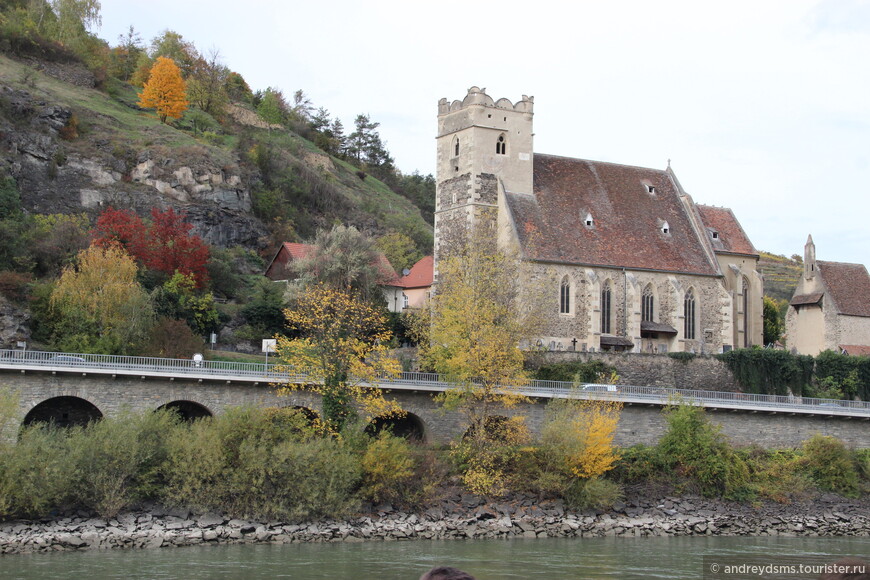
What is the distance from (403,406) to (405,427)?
179 cm

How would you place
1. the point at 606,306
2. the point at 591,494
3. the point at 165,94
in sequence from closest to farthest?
the point at 591,494 < the point at 606,306 < the point at 165,94

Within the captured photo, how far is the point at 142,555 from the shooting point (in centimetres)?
2881

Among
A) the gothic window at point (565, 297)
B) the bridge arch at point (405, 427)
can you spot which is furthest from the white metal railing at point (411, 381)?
the gothic window at point (565, 297)

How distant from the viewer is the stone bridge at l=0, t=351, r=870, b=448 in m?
35.7

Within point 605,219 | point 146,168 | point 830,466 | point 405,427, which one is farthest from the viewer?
point 146,168

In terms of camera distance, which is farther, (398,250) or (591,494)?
(398,250)

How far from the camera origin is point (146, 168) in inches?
2645

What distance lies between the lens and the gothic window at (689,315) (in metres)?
54.1

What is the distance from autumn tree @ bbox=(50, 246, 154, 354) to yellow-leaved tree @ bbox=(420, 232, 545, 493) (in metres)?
11.8

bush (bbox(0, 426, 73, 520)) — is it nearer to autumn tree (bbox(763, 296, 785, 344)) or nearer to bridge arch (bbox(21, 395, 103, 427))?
bridge arch (bbox(21, 395, 103, 427))

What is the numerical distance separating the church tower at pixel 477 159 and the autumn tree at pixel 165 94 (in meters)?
34.0

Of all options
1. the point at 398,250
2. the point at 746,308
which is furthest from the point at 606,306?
the point at 398,250

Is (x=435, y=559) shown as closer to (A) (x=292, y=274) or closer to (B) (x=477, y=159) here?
(B) (x=477, y=159)

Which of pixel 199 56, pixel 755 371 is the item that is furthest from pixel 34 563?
pixel 199 56
